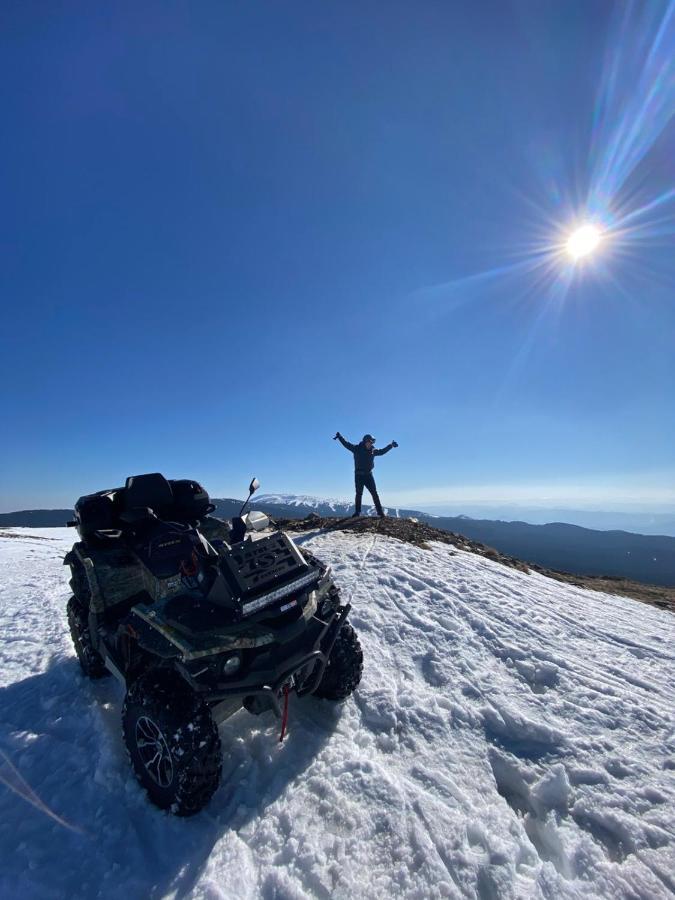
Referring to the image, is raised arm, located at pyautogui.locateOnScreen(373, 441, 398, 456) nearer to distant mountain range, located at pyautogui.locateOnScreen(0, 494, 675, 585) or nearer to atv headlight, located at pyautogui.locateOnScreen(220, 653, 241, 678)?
atv headlight, located at pyautogui.locateOnScreen(220, 653, 241, 678)

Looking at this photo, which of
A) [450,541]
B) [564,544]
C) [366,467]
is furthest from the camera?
[564,544]

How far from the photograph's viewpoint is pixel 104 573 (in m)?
4.59

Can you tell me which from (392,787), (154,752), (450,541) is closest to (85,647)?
(154,752)

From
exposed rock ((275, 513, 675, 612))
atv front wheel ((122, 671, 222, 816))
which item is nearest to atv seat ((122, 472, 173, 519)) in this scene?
atv front wheel ((122, 671, 222, 816))

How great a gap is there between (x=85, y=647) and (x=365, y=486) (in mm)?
10534

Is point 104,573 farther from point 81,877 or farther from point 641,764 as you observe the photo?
point 641,764

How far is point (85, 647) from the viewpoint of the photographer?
15.5ft

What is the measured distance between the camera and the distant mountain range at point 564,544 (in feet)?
167

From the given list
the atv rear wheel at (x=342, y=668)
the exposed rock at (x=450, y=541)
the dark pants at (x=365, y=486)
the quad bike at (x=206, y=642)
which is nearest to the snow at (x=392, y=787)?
the atv rear wheel at (x=342, y=668)

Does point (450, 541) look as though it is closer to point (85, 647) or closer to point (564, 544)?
point (85, 647)

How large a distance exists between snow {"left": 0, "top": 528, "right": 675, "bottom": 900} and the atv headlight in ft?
3.75

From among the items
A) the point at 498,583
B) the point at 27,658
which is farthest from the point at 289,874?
the point at 498,583

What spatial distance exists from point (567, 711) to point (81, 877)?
15.7ft

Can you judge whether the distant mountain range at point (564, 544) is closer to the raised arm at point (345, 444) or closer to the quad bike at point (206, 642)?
the raised arm at point (345, 444)
